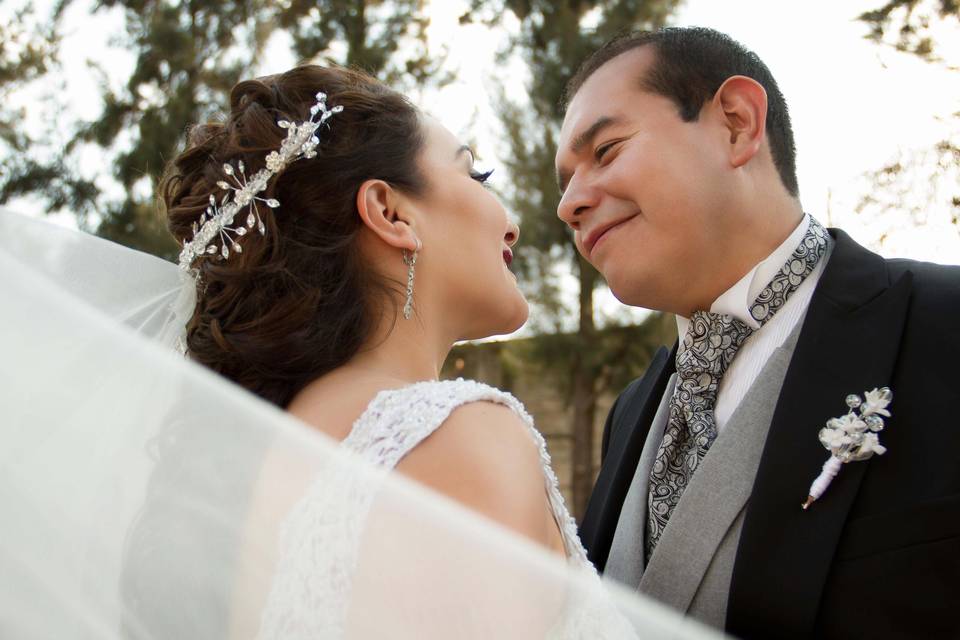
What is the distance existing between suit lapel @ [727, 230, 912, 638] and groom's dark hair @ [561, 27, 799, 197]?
0.64 metres

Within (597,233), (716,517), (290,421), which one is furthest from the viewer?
(597,233)

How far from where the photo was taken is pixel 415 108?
7.72ft

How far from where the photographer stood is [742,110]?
2.62m

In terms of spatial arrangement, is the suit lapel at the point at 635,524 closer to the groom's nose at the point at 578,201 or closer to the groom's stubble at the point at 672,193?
the groom's stubble at the point at 672,193

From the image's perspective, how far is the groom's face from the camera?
2514mm

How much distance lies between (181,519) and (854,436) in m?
1.34

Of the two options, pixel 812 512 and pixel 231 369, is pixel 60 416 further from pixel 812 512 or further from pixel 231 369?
pixel 812 512

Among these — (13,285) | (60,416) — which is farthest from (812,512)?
(13,285)

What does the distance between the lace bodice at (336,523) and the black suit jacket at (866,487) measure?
54 centimetres

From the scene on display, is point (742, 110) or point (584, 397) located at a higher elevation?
point (742, 110)

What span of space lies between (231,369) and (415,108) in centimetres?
82

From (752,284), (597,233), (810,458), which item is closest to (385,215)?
(597,233)

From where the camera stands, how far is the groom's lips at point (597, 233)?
8.45 ft

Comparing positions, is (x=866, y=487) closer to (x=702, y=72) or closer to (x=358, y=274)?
(x=358, y=274)
